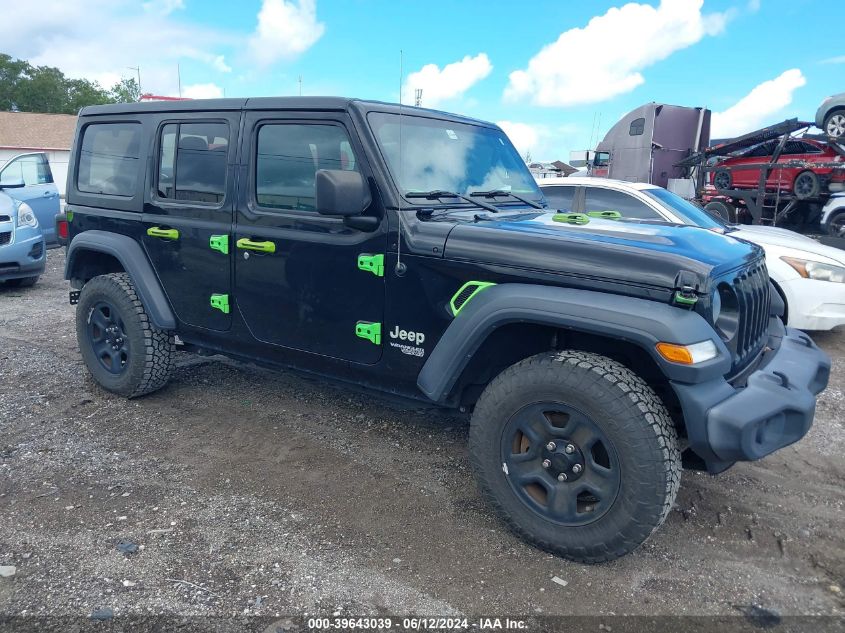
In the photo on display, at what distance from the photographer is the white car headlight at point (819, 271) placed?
5.84 m

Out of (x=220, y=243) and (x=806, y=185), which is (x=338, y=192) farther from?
(x=806, y=185)

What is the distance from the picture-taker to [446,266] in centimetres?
307

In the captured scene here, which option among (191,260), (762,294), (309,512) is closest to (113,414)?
(191,260)

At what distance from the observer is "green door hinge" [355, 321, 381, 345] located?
3.34m

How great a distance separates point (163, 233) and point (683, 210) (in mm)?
4797

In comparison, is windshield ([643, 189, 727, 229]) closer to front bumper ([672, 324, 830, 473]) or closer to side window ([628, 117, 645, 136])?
front bumper ([672, 324, 830, 473])

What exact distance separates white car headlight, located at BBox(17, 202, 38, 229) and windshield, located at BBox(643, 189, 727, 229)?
752cm

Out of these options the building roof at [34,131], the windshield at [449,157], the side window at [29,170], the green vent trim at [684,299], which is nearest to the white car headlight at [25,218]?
the side window at [29,170]

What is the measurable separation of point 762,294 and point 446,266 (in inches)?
63.1

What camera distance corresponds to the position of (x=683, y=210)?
6.34 meters

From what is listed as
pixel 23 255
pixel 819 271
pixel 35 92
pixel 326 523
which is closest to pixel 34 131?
pixel 35 92

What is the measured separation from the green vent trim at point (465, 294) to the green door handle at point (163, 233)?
2054 millimetres

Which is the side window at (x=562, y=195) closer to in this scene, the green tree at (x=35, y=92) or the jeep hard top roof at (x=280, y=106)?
the jeep hard top roof at (x=280, y=106)

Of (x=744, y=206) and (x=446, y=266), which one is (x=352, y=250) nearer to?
(x=446, y=266)
